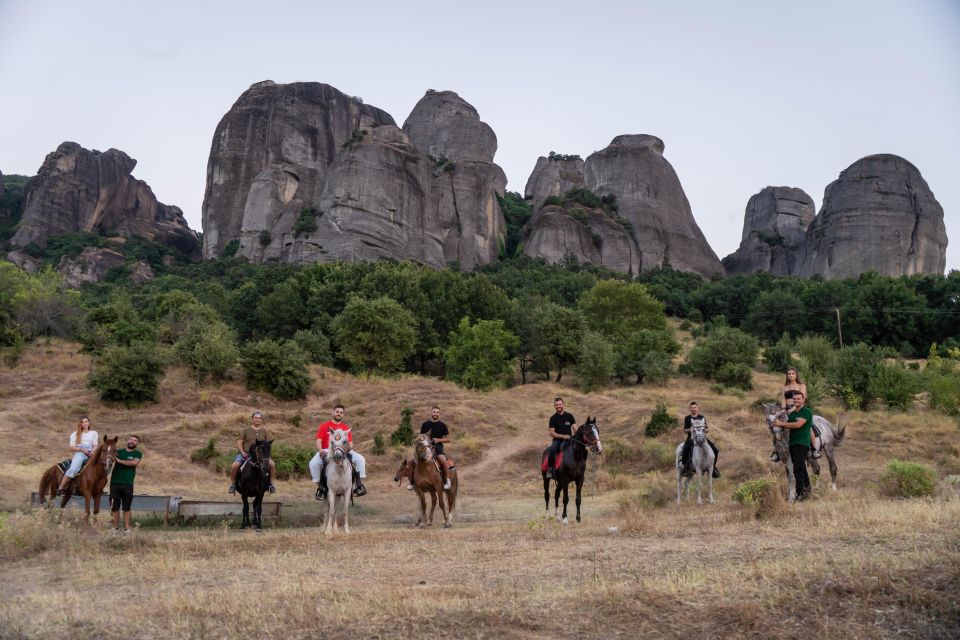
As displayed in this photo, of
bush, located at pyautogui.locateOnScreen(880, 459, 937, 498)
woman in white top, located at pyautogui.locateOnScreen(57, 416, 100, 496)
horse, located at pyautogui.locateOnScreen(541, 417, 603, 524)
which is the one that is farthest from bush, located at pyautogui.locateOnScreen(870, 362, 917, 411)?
woman in white top, located at pyautogui.locateOnScreen(57, 416, 100, 496)

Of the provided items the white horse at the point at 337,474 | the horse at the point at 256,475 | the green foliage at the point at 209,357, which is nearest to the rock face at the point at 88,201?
the green foliage at the point at 209,357

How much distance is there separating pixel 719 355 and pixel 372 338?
2093cm

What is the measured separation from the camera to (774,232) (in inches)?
4614

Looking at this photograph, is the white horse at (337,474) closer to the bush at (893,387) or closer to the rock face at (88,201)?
the bush at (893,387)

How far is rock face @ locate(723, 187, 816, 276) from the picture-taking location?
111 m

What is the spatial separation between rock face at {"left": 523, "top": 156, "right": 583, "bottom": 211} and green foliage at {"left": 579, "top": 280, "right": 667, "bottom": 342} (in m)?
69.4

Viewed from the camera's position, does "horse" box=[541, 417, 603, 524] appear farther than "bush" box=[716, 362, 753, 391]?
No

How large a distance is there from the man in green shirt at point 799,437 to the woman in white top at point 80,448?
11701mm

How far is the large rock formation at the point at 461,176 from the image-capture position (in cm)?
9425

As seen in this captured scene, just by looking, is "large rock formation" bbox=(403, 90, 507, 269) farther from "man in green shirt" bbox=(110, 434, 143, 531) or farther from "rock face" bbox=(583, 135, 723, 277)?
"man in green shirt" bbox=(110, 434, 143, 531)

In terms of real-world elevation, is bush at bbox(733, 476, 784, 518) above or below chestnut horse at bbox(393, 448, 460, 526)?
above

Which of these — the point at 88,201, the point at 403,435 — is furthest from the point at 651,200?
the point at 403,435

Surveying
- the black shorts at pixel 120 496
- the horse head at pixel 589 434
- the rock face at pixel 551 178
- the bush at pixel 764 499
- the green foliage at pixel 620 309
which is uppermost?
the rock face at pixel 551 178

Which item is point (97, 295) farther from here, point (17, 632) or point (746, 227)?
point (746, 227)
